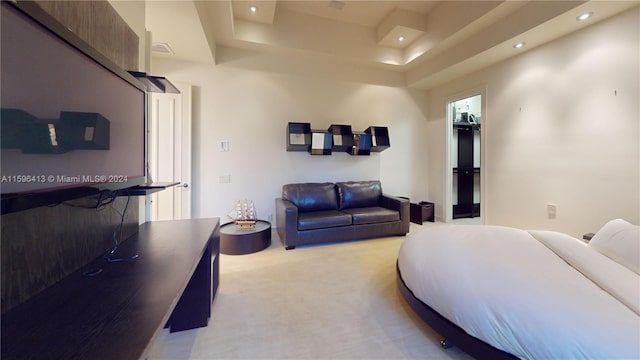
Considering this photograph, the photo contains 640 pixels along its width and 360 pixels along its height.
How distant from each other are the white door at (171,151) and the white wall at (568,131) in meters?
4.69

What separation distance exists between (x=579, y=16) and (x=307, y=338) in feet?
13.4

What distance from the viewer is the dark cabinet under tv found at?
5.00 meters

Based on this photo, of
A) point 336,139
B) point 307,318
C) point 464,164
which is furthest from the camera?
point 464,164

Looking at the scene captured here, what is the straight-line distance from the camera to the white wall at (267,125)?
12.3ft

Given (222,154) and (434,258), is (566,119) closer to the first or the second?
(434,258)

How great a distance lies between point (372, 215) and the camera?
11.8 ft

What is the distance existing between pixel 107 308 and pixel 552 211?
439cm

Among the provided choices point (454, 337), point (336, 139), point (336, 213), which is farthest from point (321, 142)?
point (454, 337)

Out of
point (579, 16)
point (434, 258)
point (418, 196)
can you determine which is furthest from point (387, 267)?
point (579, 16)

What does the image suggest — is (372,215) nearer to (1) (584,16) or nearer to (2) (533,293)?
(2) (533,293)

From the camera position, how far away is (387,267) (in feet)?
8.79

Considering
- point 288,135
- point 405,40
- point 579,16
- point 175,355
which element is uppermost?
point 405,40

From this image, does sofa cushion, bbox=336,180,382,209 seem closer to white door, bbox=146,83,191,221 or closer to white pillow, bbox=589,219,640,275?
white door, bbox=146,83,191,221

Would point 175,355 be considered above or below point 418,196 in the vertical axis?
below
